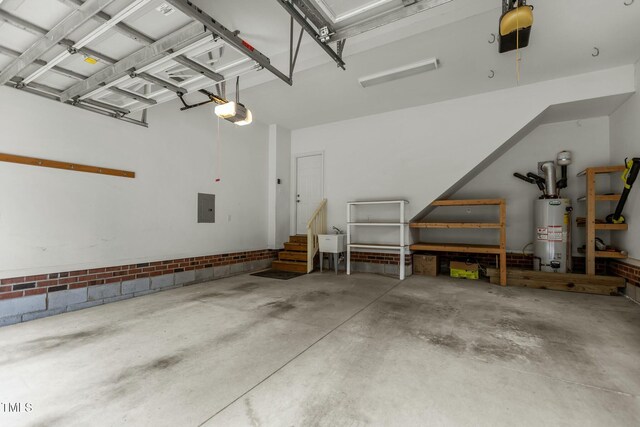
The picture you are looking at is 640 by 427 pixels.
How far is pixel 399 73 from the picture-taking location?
4.13m

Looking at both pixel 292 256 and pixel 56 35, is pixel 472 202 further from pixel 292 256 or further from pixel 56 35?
pixel 56 35

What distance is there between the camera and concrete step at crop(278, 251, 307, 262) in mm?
6055

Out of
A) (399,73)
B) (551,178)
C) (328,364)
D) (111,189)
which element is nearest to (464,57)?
(399,73)

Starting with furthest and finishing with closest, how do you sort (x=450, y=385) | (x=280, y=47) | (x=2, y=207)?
1. (x=280, y=47)
2. (x=2, y=207)
3. (x=450, y=385)

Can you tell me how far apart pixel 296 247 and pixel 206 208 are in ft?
7.01

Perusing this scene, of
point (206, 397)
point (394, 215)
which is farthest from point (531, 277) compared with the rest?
point (206, 397)

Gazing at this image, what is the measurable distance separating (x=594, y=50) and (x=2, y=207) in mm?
7506

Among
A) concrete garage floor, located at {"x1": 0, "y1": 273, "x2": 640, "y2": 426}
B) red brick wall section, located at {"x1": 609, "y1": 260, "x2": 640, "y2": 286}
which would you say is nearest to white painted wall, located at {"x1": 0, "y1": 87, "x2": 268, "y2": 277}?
concrete garage floor, located at {"x1": 0, "y1": 273, "x2": 640, "y2": 426}

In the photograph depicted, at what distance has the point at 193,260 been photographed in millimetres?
4953

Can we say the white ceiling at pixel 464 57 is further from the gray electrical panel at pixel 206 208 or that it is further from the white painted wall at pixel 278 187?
the gray electrical panel at pixel 206 208

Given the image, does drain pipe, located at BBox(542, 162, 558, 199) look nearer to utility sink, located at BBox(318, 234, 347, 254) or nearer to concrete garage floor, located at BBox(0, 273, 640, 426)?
concrete garage floor, located at BBox(0, 273, 640, 426)

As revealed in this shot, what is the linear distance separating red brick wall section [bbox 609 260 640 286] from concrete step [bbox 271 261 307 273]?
5.10 metres

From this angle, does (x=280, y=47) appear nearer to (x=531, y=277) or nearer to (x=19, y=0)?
(x=19, y=0)

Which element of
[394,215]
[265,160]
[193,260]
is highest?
[265,160]
